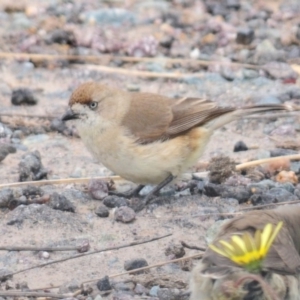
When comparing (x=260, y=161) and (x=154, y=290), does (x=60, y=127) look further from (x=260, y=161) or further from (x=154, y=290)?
(x=154, y=290)

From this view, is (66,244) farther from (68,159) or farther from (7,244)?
(68,159)

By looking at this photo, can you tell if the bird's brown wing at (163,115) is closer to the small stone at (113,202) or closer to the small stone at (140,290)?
the small stone at (113,202)

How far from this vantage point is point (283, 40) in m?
12.0

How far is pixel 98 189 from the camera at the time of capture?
8164 millimetres

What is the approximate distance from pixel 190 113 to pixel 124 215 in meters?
1.37

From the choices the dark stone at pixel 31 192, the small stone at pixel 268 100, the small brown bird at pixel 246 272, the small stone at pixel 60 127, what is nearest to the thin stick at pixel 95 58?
the small stone at pixel 268 100

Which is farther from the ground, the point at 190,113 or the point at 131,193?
the point at 190,113

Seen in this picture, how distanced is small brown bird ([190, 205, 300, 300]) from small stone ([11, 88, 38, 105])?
182 inches

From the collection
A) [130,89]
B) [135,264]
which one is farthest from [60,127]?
[135,264]

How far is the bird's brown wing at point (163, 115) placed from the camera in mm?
8297

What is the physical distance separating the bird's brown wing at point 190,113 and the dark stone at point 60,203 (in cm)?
111

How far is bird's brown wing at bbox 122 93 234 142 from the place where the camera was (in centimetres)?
830

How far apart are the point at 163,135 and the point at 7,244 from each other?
5.97 feet

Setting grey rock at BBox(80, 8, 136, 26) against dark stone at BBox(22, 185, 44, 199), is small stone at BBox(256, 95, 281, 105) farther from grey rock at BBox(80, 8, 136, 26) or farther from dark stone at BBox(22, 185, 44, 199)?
dark stone at BBox(22, 185, 44, 199)
